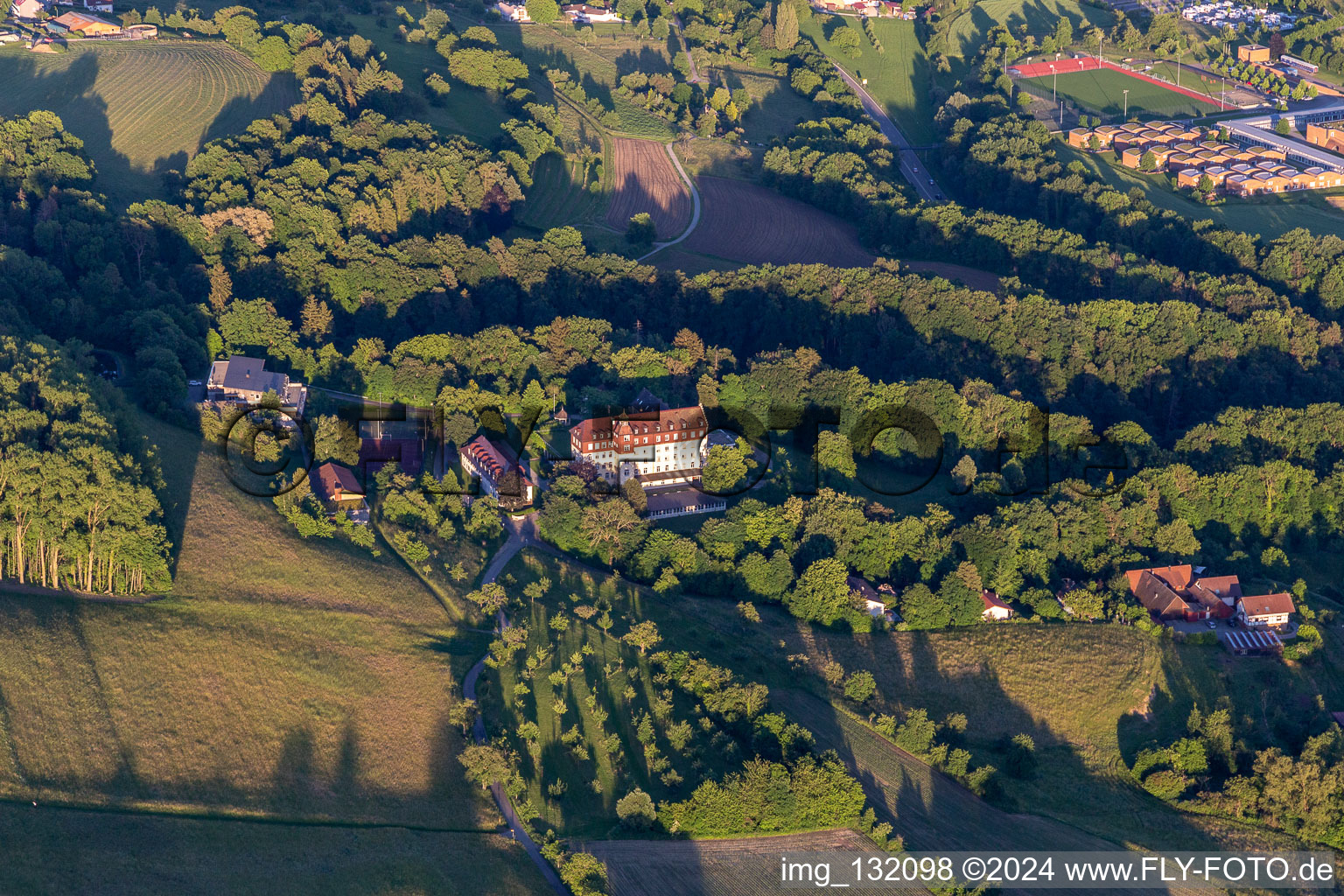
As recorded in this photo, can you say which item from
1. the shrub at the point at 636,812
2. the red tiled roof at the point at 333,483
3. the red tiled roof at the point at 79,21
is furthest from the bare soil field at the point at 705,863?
the red tiled roof at the point at 79,21

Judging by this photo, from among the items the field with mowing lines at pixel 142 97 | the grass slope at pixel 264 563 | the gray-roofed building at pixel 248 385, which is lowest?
the grass slope at pixel 264 563

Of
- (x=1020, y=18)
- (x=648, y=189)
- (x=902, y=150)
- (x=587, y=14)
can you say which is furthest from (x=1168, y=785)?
(x=1020, y=18)

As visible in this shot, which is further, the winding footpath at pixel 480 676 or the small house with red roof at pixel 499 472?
the small house with red roof at pixel 499 472

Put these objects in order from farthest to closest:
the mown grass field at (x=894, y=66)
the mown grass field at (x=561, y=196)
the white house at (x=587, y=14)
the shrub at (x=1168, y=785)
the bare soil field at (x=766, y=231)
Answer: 1. the white house at (x=587, y=14)
2. the mown grass field at (x=894, y=66)
3. the mown grass field at (x=561, y=196)
4. the bare soil field at (x=766, y=231)
5. the shrub at (x=1168, y=785)

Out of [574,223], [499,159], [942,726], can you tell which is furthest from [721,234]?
[942,726]

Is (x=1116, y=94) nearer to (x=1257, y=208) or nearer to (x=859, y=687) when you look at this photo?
(x=1257, y=208)

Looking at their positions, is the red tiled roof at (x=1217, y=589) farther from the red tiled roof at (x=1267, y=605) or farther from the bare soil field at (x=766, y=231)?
the bare soil field at (x=766, y=231)

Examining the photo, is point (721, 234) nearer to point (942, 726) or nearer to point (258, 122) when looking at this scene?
point (258, 122)
